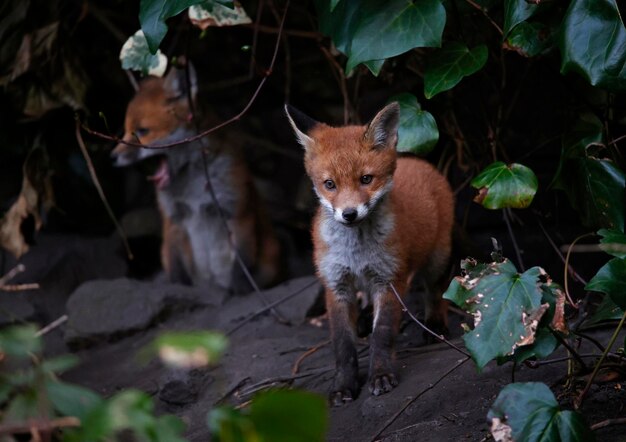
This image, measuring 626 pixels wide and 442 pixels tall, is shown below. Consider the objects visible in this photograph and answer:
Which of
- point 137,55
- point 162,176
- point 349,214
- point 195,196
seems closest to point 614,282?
point 349,214

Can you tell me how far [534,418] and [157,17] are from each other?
2838mm

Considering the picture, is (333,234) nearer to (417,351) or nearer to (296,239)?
(417,351)

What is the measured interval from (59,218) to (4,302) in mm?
1675

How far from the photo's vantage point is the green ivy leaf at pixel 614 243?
3.50 metres

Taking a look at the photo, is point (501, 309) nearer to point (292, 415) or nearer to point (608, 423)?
point (608, 423)

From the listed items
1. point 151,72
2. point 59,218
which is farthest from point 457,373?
point 59,218

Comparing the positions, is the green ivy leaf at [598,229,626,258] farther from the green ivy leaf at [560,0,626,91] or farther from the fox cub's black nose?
the fox cub's black nose

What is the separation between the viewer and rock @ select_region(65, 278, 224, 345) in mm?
6641

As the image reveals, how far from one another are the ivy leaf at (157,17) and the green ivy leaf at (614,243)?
237 cm

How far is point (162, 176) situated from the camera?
7.86 m

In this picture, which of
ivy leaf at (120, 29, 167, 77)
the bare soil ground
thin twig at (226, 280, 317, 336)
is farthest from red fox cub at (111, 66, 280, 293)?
ivy leaf at (120, 29, 167, 77)

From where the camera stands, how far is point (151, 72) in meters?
5.89

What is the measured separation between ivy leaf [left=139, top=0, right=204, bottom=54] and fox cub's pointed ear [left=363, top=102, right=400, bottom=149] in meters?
1.23

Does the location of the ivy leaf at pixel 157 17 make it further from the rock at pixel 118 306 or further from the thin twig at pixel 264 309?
the rock at pixel 118 306
